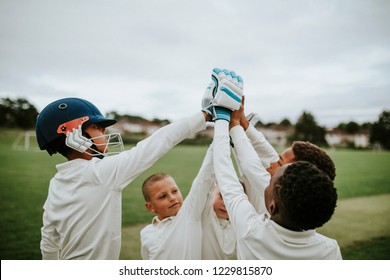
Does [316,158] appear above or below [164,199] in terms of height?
above

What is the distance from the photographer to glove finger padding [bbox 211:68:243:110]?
1.79 m

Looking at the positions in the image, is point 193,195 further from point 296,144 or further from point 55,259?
point 55,259

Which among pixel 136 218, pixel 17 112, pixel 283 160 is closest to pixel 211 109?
pixel 283 160

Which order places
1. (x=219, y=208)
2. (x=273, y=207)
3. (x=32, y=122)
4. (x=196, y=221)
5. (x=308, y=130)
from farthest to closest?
(x=308, y=130) < (x=32, y=122) < (x=219, y=208) < (x=196, y=221) < (x=273, y=207)

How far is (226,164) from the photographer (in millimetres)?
1674

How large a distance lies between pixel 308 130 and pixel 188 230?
4634 centimetres

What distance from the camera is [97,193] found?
1.81m

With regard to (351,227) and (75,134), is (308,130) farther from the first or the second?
(75,134)

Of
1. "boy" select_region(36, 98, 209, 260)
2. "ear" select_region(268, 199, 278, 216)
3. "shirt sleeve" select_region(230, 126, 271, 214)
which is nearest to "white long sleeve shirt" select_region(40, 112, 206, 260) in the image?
"boy" select_region(36, 98, 209, 260)

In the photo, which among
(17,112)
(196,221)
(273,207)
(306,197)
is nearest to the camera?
(306,197)

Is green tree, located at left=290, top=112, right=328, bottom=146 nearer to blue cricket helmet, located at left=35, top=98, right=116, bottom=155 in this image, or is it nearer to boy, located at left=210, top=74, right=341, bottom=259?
blue cricket helmet, located at left=35, top=98, right=116, bottom=155

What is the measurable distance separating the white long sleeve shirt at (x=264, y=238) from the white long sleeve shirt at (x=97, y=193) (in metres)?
0.43

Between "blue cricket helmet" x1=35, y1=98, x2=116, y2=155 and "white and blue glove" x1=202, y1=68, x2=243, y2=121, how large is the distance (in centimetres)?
69

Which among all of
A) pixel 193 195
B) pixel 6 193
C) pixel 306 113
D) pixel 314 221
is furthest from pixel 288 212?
pixel 306 113
